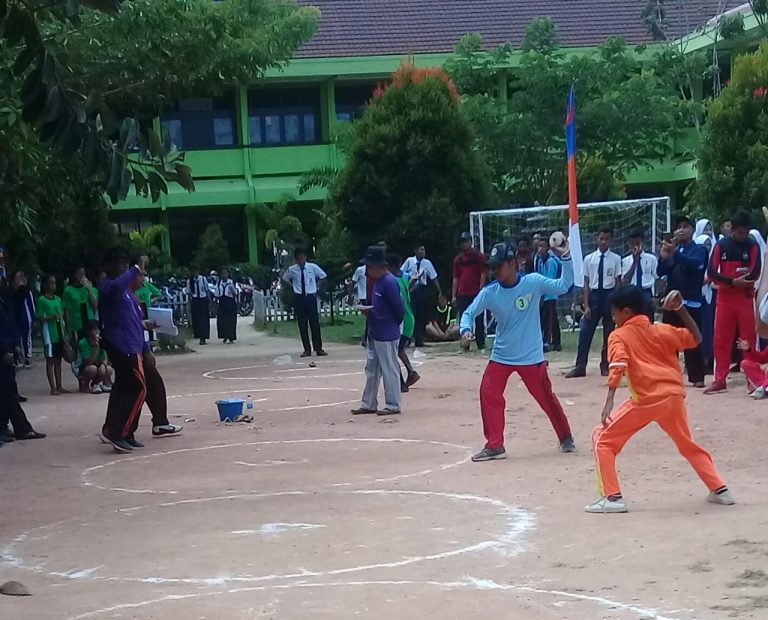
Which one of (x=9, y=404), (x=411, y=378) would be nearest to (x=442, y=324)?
(x=411, y=378)

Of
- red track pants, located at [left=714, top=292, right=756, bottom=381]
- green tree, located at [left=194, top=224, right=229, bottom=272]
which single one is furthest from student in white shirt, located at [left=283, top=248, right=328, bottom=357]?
green tree, located at [left=194, top=224, right=229, bottom=272]

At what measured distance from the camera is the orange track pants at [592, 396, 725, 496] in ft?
25.7

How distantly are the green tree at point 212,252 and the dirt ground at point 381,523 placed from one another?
25456 millimetres

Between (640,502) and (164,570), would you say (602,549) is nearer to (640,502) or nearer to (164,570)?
(640,502)

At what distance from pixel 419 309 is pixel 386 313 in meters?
7.89

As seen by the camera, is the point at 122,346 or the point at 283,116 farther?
the point at 283,116

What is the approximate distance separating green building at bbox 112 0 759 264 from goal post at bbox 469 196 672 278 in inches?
607

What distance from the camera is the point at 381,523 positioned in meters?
8.01

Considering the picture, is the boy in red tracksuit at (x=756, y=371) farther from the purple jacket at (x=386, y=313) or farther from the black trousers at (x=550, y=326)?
the black trousers at (x=550, y=326)

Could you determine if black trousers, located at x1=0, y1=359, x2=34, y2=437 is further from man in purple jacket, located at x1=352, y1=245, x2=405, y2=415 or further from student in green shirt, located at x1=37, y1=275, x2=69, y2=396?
student in green shirt, located at x1=37, y1=275, x2=69, y2=396

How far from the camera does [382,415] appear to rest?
13391 millimetres

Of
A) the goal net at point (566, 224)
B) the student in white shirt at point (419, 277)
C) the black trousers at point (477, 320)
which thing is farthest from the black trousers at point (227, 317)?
the black trousers at point (477, 320)

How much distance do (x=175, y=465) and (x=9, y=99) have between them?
4014mm

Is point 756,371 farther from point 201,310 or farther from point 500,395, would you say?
point 201,310
